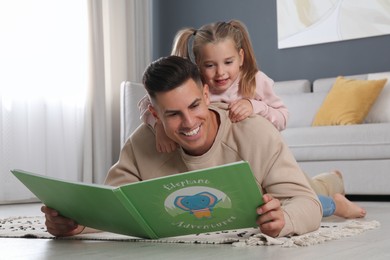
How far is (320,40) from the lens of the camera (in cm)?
573

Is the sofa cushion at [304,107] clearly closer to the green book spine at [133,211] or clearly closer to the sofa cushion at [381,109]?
the sofa cushion at [381,109]

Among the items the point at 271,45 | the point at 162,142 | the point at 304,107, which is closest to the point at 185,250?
the point at 162,142

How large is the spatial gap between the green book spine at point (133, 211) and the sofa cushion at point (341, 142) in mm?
2561

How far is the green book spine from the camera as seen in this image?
5.60 ft

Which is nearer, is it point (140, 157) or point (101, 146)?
point (140, 157)

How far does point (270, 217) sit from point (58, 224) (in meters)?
0.67

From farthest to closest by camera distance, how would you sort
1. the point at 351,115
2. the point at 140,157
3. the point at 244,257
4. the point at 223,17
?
the point at 223,17
the point at 351,115
the point at 140,157
the point at 244,257

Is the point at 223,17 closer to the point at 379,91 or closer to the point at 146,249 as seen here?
the point at 379,91

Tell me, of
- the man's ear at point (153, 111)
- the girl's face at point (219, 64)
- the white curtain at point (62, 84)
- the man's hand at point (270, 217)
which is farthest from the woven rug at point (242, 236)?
the white curtain at point (62, 84)

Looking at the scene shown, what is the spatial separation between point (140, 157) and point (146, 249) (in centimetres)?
39

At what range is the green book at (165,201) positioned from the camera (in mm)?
1631

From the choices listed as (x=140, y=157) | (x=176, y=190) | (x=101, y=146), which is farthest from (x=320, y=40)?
→ (x=176, y=190)

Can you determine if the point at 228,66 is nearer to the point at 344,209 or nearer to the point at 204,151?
the point at 204,151

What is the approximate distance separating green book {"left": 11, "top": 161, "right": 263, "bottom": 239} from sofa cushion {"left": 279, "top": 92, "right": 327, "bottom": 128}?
10.8 feet
